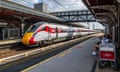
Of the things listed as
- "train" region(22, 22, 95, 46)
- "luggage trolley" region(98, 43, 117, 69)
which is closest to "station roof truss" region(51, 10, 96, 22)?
"train" region(22, 22, 95, 46)

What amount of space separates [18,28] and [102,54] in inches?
1156

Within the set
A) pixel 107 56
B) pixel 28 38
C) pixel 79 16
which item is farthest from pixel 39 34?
pixel 79 16

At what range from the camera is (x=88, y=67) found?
11.1 metres

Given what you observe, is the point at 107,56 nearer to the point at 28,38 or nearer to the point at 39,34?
the point at 28,38

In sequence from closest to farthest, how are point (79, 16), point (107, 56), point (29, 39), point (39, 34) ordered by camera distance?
point (107, 56), point (29, 39), point (39, 34), point (79, 16)

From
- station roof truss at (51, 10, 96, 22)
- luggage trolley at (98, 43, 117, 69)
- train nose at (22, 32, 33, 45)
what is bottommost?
luggage trolley at (98, 43, 117, 69)

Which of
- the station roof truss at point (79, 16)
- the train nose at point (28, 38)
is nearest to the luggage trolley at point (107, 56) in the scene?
the train nose at point (28, 38)

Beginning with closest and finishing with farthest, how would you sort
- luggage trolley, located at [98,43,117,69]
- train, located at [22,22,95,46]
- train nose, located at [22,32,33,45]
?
luggage trolley, located at [98,43,117,69], train nose, located at [22,32,33,45], train, located at [22,22,95,46]

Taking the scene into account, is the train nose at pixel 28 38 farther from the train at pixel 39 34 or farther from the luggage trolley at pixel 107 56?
the luggage trolley at pixel 107 56

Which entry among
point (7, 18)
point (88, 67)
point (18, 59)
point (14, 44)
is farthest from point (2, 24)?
point (88, 67)

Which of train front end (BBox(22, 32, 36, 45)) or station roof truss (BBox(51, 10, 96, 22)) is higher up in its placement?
station roof truss (BBox(51, 10, 96, 22))

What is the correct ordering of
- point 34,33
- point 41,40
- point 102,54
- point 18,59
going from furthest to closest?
point 41,40 → point 34,33 → point 18,59 → point 102,54

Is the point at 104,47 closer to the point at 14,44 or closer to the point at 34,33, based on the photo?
the point at 34,33

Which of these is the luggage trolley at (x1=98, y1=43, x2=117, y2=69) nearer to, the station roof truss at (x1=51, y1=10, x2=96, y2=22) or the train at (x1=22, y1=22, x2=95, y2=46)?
the train at (x1=22, y1=22, x2=95, y2=46)
